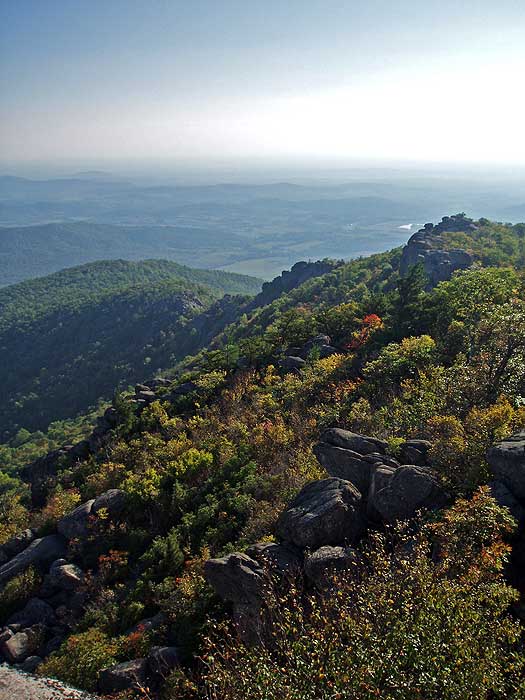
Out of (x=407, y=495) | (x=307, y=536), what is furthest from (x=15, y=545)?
(x=407, y=495)

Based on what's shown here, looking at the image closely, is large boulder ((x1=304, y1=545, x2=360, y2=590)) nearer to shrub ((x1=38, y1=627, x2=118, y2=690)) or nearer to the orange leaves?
shrub ((x1=38, y1=627, x2=118, y2=690))

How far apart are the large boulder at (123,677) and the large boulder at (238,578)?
224 centimetres

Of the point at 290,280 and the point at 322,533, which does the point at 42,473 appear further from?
the point at 290,280

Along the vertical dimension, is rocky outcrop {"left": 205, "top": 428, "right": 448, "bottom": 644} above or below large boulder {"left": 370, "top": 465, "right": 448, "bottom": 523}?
below

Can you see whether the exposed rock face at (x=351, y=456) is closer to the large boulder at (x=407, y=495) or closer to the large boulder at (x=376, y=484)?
the large boulder at (x=376, y=484)

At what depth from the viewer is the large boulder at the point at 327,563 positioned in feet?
28.8

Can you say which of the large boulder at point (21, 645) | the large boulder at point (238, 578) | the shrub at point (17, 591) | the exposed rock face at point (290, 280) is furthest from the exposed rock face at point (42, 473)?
the exposed rock face at point (290, 280)

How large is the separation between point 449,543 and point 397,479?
2.75 meters

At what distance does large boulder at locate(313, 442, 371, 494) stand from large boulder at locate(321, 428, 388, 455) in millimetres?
285

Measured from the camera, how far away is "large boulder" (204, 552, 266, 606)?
9.31 meters

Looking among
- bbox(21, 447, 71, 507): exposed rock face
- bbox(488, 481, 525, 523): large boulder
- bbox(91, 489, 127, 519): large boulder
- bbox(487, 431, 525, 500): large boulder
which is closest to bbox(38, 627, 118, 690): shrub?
bbox(91, 489, 127, 519): large boulder

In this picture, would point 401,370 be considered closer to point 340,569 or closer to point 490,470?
point 490,470

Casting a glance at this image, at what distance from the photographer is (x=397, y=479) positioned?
10.3 meters

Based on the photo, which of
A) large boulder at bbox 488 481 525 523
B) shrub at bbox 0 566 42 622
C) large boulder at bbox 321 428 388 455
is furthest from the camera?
shrub at bbox 0 566 42 622
